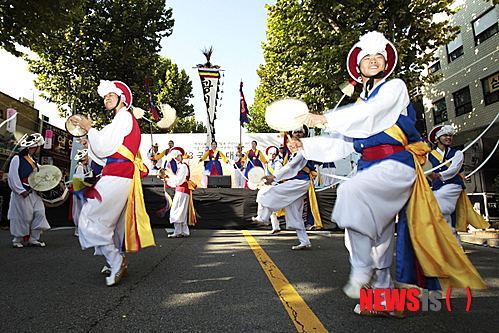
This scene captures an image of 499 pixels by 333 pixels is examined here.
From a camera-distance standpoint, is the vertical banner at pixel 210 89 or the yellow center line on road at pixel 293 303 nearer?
the yellow center line on road at pixel 293 303

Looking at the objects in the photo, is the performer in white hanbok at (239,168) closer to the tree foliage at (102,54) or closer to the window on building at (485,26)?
the tree foliage at (102,54)

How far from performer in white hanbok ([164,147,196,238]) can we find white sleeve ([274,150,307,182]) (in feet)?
9.05

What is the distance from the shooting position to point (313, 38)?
41.2ft

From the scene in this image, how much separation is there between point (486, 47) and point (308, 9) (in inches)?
340

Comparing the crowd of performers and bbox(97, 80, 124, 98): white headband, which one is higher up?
bbox(97, 80, 124, 98): white headband

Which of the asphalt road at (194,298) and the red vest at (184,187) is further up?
the red vest at (184,187)

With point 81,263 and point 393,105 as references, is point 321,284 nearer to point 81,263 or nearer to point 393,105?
point 393,105

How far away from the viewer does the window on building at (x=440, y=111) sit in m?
18.2

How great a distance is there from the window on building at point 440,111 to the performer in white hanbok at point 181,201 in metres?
15.7

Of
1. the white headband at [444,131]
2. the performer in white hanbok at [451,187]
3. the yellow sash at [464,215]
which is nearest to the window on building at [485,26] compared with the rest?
the white headband at [444,131]

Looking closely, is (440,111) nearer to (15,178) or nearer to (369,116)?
(369,116)

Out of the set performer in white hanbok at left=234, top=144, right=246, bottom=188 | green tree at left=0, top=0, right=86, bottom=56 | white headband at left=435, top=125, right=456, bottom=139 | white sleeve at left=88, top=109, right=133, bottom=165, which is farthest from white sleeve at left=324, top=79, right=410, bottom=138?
performer in white hanbok at left=234, top=144, right=246, bottom=188

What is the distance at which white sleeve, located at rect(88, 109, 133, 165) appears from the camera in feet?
10.8
